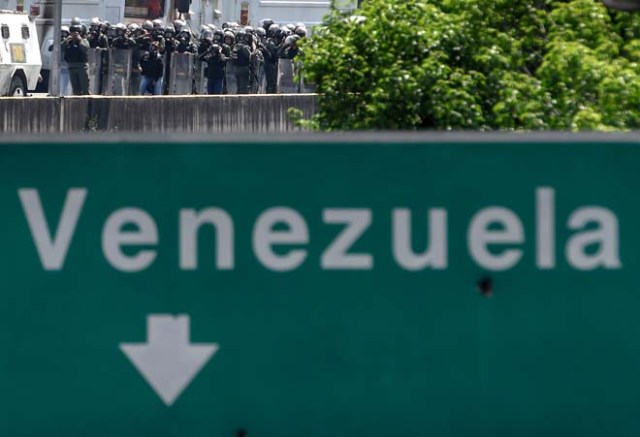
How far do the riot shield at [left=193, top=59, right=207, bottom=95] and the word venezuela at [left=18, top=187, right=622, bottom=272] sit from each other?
4223 cm

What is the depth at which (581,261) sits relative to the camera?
15.3 ft

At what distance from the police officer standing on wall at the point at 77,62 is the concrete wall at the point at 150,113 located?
869 centimetres

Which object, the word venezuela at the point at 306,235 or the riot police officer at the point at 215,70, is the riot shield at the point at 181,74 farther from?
the word venezuela at the point at 306,235

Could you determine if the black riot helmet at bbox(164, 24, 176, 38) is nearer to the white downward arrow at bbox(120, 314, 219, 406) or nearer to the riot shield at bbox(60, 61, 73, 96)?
the riot shield at bbox(60, 61, 73, 96)

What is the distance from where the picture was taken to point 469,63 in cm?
1291

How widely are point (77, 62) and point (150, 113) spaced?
34.9 feet

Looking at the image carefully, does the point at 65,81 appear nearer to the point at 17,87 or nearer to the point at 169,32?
the point at 17,87

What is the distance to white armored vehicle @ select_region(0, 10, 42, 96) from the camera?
130ft

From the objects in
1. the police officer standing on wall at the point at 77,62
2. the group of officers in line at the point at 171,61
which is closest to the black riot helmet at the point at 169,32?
the group of officers in line at the point at 171,61

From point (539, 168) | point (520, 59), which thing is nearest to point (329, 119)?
point (520, 59)

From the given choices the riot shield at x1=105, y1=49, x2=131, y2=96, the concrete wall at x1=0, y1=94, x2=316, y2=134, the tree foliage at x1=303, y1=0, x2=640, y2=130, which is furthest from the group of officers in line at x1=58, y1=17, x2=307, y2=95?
the tree foliage at x1=303, y1=0, x2=640, y2=130

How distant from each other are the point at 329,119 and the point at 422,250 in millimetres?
9110

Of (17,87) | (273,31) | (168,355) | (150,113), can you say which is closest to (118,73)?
(17,87)

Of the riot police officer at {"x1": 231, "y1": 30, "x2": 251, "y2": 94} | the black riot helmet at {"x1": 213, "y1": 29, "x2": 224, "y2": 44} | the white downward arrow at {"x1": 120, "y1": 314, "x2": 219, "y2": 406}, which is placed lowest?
the riot police officer at {"x1": 231, "y1": 30, "x2": 251, "y2": 94}
